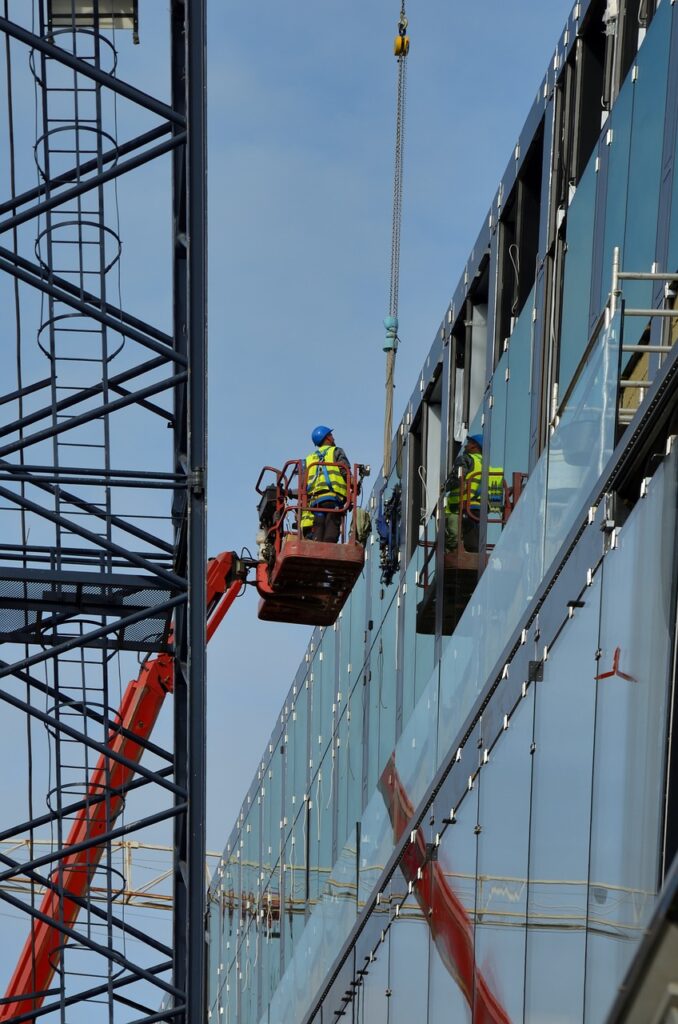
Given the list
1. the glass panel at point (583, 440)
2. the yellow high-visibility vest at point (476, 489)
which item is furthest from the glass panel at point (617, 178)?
the yellow high-visibility vest at point (476, 489)

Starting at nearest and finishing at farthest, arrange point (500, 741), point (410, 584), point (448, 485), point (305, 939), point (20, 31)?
point (500, 741), point (20, 31), point (448, 485), point (410, 584), point (305, 939)

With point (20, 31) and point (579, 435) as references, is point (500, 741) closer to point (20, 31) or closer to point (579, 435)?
point (579, 435)

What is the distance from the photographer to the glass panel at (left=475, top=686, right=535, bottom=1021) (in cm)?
1484

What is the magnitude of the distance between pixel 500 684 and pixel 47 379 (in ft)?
23.8

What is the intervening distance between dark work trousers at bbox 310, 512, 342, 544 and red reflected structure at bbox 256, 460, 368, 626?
95 mm

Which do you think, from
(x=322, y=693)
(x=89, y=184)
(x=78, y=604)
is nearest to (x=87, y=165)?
(x=89, y=184)

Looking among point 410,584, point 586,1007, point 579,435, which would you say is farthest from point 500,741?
point 410,584

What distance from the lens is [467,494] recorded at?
22.7m

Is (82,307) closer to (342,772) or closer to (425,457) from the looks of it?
(425,457)

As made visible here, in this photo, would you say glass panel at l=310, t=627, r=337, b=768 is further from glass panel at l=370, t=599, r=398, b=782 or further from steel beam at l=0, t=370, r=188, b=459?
steel beam at l=0, t=370, r=188, b=459

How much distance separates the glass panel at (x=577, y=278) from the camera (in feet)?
57.8

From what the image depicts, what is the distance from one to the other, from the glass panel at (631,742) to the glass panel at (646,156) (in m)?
2.69

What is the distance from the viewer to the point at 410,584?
26391 mm

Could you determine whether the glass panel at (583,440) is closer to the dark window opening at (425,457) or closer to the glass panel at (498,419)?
the glass panel at (498,419)
